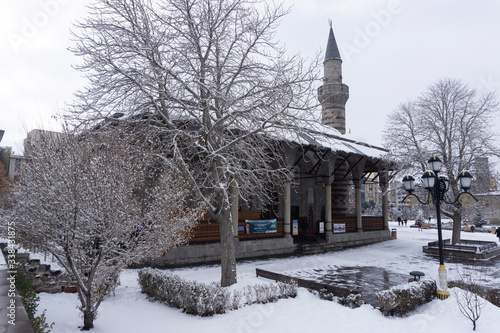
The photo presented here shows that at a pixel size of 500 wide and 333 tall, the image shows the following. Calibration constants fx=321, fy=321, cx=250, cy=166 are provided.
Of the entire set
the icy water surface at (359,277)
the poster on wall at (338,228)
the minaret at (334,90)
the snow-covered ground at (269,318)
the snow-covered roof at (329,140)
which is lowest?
the icy water surface at (359,277)

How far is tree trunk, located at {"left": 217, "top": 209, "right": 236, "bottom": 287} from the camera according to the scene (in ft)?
32.3

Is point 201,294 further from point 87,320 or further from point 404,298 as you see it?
point 404,298

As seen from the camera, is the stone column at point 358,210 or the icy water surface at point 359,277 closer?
the icy water surface at point 359,277

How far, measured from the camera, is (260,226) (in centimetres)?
1819

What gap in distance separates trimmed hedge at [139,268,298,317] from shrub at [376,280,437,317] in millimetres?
2447

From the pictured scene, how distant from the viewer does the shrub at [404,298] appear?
7.77m

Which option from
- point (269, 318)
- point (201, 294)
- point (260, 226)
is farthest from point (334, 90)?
point (201, 294)

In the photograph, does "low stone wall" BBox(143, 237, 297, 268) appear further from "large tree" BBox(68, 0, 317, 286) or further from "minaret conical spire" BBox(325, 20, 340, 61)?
"minaret conical spire" BBox(325, 20, 340, 61)

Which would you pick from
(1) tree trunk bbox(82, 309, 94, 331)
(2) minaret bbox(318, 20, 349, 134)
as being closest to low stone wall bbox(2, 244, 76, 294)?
(1) tree trunk bbox(82, 309, 94, 331)

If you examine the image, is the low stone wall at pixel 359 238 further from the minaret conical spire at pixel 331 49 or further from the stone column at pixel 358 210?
the minaret conical spire at pixel 331 49

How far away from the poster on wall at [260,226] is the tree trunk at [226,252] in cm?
771

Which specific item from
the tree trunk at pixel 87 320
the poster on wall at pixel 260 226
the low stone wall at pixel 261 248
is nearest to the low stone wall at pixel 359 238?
the low stone wall at pixel 261 248

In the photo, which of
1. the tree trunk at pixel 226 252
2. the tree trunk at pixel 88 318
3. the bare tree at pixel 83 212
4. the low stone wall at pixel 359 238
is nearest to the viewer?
the bare tree at pixel 83 212

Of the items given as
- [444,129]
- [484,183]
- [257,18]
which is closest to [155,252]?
[257,18]
